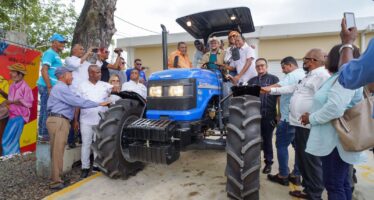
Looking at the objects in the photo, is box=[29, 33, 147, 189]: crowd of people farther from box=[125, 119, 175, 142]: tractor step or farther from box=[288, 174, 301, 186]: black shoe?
box=[288, 174, 301, 186]: black shoe

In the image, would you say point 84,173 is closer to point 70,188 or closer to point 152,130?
point 70,188

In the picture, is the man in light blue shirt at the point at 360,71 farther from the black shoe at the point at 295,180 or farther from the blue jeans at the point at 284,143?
the black shoe at the point at 295,180

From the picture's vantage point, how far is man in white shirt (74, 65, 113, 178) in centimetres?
440

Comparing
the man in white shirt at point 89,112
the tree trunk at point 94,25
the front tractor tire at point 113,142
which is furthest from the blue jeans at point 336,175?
the tree trunk at point 94,25

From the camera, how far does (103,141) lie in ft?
12.3

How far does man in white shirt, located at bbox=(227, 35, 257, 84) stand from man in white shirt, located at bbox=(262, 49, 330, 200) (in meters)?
1.27

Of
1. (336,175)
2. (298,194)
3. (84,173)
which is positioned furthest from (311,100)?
(84,173)

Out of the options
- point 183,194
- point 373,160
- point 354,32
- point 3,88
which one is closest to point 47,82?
point 3,88

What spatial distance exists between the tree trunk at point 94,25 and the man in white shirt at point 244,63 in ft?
11.1

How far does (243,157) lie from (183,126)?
0.98m

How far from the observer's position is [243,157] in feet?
9.80

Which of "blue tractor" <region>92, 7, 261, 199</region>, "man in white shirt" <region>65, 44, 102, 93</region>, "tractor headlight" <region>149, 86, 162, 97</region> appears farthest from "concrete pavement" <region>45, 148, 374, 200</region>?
"man in white shirt" <region>65, 44, 102, 93</region>

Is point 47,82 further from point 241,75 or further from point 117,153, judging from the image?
point 241,75

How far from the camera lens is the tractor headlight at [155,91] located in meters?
3.89
